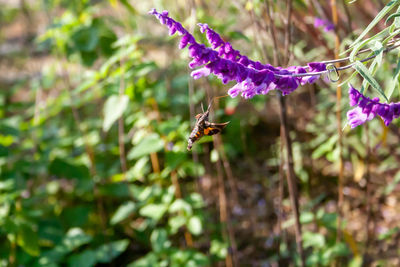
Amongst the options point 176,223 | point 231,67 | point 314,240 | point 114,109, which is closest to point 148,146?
point 114,109

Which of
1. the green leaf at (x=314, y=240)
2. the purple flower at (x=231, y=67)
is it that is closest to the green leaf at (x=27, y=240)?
the green leaf at (x=314, y=240)

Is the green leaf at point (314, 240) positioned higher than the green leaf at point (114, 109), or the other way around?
the green leaf at point (114, 109)

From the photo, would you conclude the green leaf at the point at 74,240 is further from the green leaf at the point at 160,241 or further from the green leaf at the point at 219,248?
the green leaf at the point at 219,248

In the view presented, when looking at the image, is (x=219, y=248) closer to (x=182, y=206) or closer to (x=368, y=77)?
(x=182, y=206)

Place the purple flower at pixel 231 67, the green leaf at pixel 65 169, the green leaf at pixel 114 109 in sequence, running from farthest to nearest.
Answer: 1. the green leaf at pixel 65 169
2. the green leaf at pixel 114 109
3. the purple flower at pixel 231 67

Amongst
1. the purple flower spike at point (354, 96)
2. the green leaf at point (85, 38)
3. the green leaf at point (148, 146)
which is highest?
the green leaf at point (85, 38)

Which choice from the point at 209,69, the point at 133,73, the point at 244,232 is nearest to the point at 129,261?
the point at 244,232

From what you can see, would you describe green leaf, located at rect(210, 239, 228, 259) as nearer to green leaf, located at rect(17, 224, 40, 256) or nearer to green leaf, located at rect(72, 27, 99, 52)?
green leaf, located at rect(17, 224, 40, 256)
